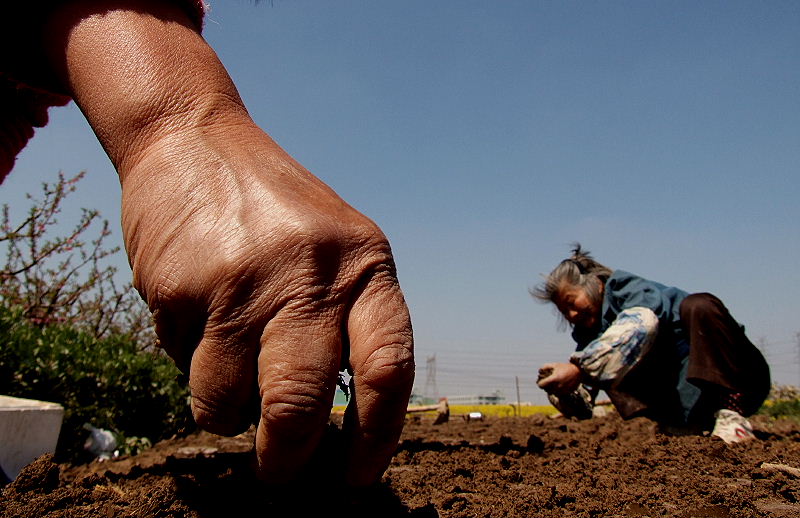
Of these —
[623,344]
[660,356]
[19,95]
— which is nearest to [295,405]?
[19,95]

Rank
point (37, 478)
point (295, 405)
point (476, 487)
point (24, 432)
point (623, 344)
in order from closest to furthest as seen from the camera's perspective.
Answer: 1. point (295, 405)
2. point (37, 478)
3. point (476, 487)
4. point (24, 432)
5. point (623, 344)

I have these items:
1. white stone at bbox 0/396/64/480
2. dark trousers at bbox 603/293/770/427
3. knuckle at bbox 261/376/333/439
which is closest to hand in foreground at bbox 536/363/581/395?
dark trousers at bbox 603/293/770/427

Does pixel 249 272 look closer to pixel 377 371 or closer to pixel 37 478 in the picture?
pixel 377 371

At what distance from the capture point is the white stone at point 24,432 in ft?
7.89

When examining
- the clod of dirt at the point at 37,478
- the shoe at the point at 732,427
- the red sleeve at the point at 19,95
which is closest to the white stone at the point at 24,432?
the clod of dirt at the point at 37,478

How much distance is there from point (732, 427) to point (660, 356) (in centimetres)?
81

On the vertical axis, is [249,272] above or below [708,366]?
above

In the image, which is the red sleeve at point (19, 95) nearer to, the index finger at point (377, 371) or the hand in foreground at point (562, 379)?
the index finger at point (377, 371)

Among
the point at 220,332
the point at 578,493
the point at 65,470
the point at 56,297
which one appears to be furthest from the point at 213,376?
the point at 56,297

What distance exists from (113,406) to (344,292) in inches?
175

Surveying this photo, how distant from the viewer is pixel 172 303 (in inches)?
36.4

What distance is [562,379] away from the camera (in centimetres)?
462

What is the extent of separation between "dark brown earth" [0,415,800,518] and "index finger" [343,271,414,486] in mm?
65

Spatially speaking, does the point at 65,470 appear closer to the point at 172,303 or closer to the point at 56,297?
the point at 172,303
